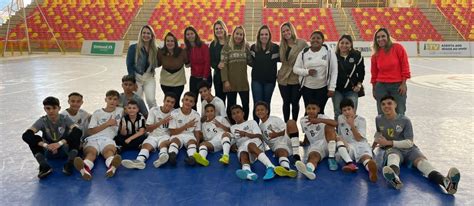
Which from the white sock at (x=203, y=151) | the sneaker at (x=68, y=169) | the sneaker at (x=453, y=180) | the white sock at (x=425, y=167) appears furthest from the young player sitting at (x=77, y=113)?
the sneaker at (x=453, y=180)

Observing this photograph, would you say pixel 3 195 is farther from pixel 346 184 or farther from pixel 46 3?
pixel 46 3

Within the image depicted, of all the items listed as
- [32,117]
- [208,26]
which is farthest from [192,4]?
[32,117]

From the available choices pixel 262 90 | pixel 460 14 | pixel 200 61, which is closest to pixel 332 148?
pixel 262 90

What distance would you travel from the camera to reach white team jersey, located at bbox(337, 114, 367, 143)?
191 inches

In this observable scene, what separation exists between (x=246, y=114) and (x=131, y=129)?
1.72 metres

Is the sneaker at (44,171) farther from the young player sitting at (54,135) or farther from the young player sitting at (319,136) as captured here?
the young player sitting at (319,136)

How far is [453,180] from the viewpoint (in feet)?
12.5

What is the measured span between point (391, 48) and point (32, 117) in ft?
20.0

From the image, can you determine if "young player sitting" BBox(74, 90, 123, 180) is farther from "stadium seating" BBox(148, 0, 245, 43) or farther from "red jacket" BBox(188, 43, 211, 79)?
"stadium seating" BBox(148, 0, 245, 43)

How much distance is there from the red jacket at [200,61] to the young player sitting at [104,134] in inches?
49.5

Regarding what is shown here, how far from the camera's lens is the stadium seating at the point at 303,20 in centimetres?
2380

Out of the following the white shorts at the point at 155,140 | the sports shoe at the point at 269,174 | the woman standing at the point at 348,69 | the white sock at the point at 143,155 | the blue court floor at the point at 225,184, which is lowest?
the blue court floor at the point at 225,184

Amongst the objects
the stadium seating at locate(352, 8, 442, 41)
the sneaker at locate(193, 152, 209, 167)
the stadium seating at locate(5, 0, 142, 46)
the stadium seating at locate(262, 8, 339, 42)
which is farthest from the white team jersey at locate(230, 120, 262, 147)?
the stadium seating at locate(5, 0, 142, 46)

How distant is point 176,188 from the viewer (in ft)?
13.3
